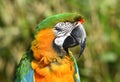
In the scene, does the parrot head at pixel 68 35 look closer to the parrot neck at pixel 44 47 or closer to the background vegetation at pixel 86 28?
the parrot neck at pixel 44 47

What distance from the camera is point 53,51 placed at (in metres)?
3.57

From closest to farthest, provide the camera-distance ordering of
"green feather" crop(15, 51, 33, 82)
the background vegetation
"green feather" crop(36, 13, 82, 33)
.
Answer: "green feather" crop(36, 13, 82, 33)
"green feather" crop(15, 51, 33, 82)
the background vegetation

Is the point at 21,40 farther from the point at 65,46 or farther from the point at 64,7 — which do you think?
the point at 65,46

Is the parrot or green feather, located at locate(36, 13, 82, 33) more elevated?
green feather, located at locate(36, 13, 82, 33)

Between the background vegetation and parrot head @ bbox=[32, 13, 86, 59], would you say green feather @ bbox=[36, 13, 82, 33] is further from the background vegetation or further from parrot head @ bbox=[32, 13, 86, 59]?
the background vegetation

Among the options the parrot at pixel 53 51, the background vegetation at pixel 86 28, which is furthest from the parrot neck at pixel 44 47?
the background vegetation at pixel 86 28

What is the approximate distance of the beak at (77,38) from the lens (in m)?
3.46

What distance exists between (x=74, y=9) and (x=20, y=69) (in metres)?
1.56

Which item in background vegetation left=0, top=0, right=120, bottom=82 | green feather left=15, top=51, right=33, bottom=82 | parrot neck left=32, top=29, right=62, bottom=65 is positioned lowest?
→ background vegetation left=0, top=0, right=120, bottom=82

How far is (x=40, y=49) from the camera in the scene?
354 cm

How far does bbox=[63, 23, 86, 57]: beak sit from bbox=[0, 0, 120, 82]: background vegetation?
149 cm

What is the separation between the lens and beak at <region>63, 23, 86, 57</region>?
136 inches

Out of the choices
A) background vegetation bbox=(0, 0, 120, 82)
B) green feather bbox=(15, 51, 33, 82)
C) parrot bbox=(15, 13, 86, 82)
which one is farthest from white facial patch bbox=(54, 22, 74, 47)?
background vegetation bbox=(0, 0, 120, 82)

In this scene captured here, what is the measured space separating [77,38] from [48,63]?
0.23m
